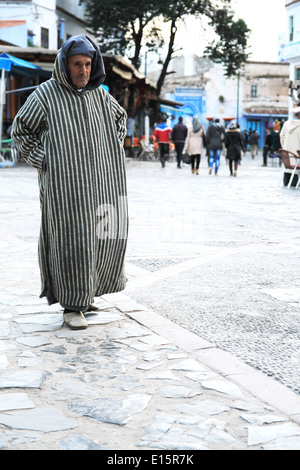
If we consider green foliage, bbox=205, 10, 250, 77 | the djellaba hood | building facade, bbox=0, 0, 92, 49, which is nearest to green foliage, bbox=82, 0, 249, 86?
green foliage, bbox=205, 10, 250, 77

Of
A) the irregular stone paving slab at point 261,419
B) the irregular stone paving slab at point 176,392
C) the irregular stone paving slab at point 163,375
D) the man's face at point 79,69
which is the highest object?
the man's face at point 79,69

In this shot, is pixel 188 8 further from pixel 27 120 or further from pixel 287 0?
pixel 27 120

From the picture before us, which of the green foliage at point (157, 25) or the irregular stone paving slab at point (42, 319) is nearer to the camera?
the irregular stone paving slab at point (42, 319)

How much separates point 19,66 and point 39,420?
19276 mm

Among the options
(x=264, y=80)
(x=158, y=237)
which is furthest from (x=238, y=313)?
(x=264, y=80)

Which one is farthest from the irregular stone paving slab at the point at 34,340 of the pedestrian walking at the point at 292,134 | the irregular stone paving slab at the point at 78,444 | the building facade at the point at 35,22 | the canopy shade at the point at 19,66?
the building facade at the point at 35,22

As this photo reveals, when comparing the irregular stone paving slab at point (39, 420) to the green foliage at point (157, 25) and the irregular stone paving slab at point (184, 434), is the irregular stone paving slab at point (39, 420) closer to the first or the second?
the irregular stone paving slab at point (184, 434)

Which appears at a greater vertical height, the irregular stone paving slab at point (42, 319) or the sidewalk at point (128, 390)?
the sidewalk at point (128, 390)

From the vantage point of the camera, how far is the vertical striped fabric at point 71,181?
13.8 feet

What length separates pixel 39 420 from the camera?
292cm

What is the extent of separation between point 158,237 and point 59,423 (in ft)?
17.6

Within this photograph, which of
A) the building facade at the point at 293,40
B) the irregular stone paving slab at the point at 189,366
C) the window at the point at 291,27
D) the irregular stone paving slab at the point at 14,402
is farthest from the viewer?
the window at the point at 291,27

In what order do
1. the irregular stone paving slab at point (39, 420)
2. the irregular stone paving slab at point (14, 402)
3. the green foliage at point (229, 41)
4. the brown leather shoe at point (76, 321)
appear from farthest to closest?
the green foliage at point (229, 41), the brown leather shoe at point (76, 321), the irregular stone paving slab at point (14, 402), the irregular stone paving slab at point (39, 420)

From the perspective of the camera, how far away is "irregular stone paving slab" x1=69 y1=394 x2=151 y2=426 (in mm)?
2949
